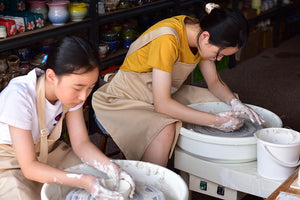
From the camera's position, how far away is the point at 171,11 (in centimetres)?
402

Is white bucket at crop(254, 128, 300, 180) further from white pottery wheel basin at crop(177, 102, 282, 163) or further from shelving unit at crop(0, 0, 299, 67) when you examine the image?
shelving unit at crop(0, 0, 299, 67)

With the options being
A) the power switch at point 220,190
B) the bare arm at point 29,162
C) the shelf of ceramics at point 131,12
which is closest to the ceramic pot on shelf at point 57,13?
the shelf of ceramics at point 131,12

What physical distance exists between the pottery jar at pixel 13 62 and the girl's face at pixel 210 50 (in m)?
1.25

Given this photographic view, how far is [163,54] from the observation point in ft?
6.97

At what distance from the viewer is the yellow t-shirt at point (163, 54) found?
212 cm

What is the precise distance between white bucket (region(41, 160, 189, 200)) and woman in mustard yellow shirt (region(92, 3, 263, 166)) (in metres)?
0.30

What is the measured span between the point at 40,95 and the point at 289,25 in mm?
4614

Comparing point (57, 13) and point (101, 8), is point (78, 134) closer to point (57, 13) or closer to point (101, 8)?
point (57, 13)

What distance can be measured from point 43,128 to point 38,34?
1150 mm

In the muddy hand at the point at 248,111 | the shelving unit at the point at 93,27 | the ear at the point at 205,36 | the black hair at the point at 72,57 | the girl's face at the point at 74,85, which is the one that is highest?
the black hair at the point at 72,57

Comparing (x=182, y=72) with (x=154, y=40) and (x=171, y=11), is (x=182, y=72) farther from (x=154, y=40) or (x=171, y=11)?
(x=171, y=11)

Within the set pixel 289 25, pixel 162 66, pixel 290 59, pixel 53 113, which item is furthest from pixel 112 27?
pixel 289 25

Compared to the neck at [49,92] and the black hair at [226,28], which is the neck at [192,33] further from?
the neck at [49,92]

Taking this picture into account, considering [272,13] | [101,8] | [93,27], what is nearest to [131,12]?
[101,8]
